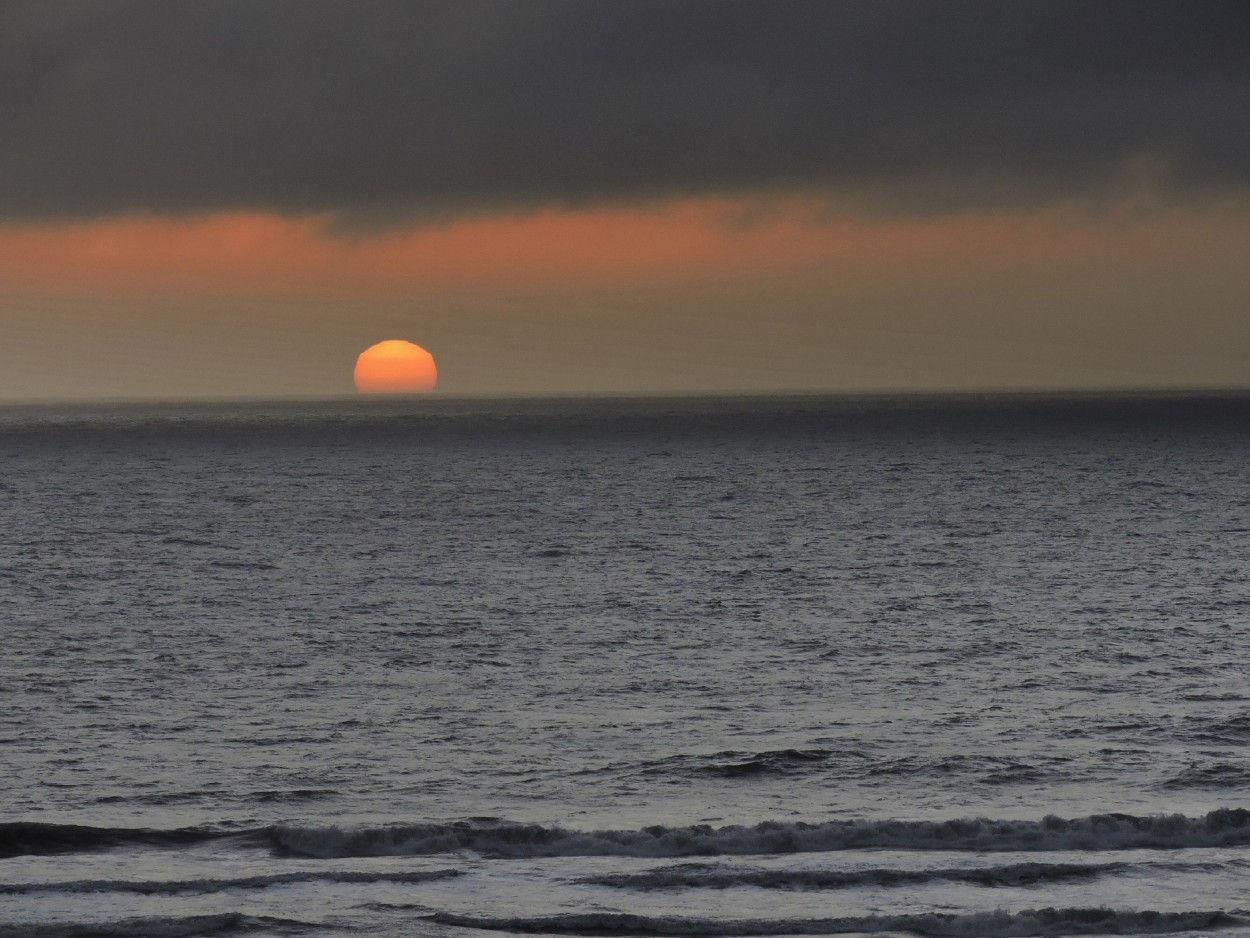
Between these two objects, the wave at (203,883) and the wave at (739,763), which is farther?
the wave at (739,763)

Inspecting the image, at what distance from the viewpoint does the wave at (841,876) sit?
61.8 ft

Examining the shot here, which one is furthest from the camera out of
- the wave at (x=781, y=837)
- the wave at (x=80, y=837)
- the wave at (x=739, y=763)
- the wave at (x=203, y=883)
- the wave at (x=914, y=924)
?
the wave at (x=739, y=763)

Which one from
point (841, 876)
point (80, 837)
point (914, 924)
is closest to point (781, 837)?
point (841, 876)

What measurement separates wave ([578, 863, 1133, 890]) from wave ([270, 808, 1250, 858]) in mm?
1216

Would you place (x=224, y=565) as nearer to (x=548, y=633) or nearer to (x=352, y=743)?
(x=548, y=633)

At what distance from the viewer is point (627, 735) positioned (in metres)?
28.4

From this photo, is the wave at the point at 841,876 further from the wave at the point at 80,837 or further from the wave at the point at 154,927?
the wave at the point at 80,837

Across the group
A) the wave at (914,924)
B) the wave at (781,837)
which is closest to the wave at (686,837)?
the wave at (781,837)

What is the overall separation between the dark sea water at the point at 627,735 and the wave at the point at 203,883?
0.25 ft

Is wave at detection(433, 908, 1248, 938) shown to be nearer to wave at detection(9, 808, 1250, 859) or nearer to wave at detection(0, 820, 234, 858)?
wave at detection(9, 808, 1250, 859)

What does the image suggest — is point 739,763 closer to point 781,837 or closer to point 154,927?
point 781,837

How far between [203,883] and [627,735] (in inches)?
424

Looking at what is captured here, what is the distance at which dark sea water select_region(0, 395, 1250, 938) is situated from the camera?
18469mm

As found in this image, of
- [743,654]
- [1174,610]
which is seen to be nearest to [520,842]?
[743,654]
